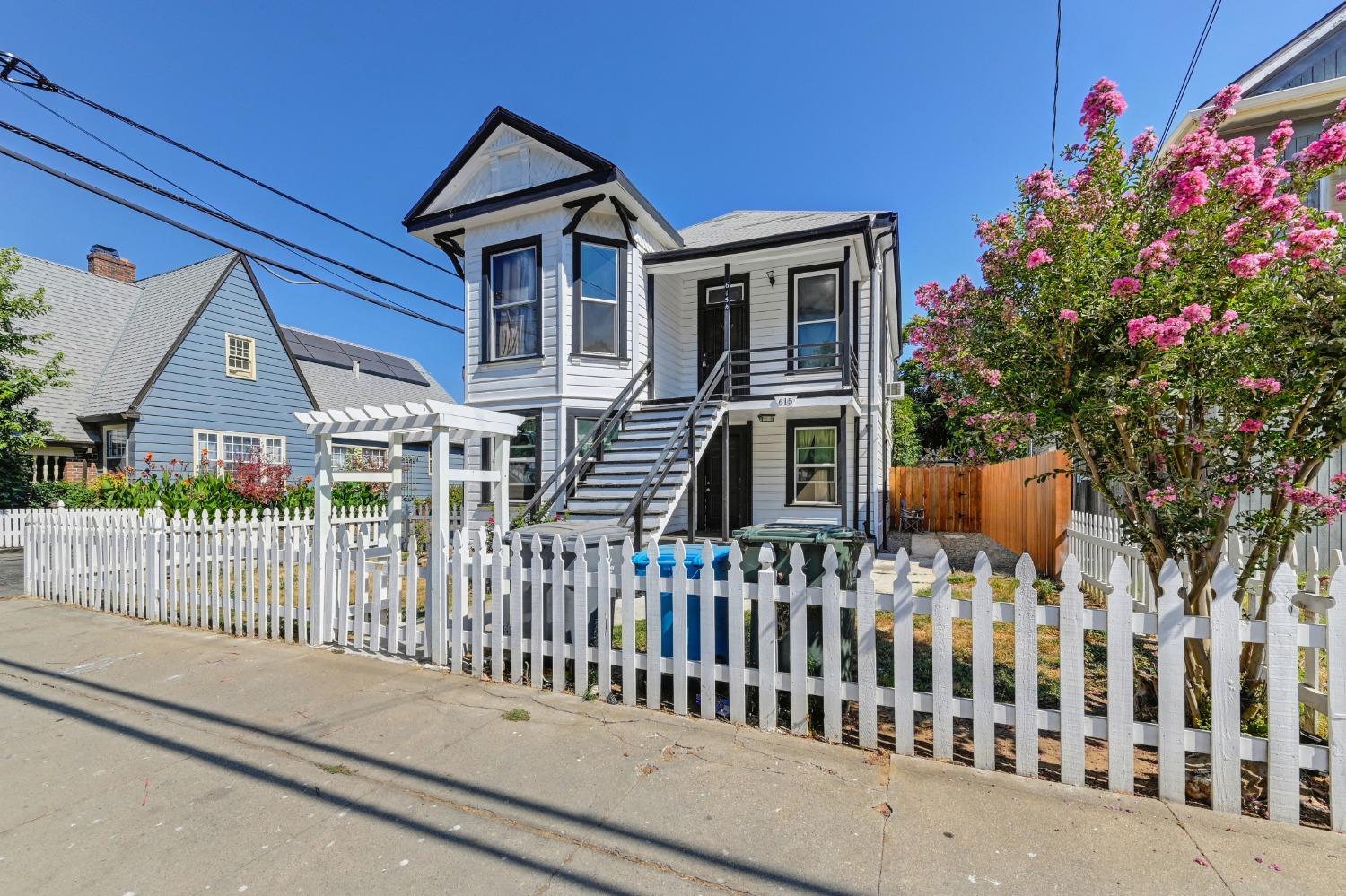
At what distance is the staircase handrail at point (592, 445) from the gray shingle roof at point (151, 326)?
13.2 m

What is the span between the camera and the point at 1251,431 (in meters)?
3.02

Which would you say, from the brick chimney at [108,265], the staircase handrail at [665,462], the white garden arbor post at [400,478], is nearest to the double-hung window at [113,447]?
the brick chimney at [108,265]

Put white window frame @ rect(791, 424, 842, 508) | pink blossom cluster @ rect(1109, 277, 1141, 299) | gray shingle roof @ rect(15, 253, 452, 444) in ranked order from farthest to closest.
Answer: gray shingle roof @ rect(15, 253, 452, 444) < white window frame @ rect(791, 424, 842, 508) < pink blossom cluster @ rect(1109, 277, 1141, 299)

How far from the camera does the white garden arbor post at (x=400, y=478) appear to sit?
467 centimetres

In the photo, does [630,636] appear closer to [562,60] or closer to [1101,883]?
[1101,883]

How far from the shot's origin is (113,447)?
15.2 metres

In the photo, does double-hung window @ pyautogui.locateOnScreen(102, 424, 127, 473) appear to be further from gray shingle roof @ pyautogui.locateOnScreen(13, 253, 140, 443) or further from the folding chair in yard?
the folding chair in yard

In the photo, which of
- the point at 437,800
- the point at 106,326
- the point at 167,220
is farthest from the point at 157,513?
the point at 106,326

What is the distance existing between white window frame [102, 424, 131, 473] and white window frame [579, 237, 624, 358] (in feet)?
42.9

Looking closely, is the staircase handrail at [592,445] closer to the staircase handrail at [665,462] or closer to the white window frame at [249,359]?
the staircase handrail at [665,462]

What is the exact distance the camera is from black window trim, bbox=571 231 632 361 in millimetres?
10141

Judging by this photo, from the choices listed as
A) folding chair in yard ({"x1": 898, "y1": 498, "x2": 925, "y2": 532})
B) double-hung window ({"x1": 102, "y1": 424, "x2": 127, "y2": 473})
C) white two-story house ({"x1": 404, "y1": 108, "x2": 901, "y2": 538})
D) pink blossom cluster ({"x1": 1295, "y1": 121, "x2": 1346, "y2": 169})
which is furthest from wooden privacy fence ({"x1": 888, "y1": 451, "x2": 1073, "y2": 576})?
double-hung window ({"x1": 102, "y1": 424, "x2": 127, "y2": 473})

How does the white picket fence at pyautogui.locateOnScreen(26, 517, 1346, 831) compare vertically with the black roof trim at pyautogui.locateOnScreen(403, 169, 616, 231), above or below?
below

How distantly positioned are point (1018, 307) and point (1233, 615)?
190 cm
